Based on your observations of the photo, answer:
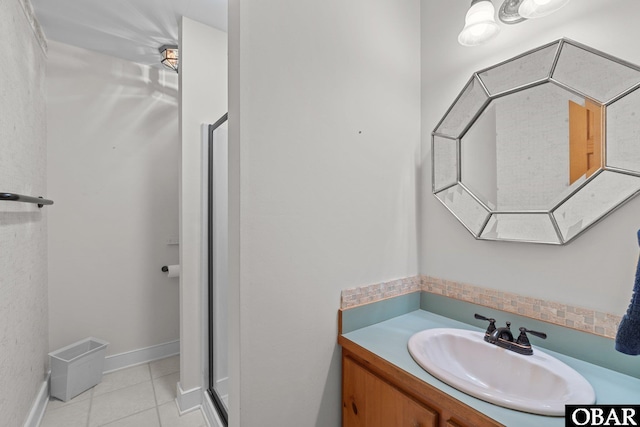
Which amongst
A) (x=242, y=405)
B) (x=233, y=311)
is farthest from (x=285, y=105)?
(x=242, y=405)

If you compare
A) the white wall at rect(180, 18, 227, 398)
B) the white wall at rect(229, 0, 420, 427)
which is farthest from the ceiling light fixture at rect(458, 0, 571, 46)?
the white wall at rect(180, 18, 227, 398)

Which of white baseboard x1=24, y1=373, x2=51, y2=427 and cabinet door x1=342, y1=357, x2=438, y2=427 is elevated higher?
cabinet door x1=342, y1=357, x2=438, y2=427

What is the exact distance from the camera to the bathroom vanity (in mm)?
755

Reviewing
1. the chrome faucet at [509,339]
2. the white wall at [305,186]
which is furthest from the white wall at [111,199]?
the chrome faucet at [509,339]

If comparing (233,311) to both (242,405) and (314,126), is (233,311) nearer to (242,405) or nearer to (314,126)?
(242,405)

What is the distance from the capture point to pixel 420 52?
Result: 148 centimetres

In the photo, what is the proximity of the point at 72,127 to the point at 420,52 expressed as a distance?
243 centimetres

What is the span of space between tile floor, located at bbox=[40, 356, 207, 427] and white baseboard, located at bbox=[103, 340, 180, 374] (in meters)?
0.06

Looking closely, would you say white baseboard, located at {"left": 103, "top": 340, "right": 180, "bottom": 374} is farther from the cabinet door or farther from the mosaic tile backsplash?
the mosaic tile backsplash

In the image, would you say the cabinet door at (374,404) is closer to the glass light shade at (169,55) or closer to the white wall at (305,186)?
the white wall at (305,186)

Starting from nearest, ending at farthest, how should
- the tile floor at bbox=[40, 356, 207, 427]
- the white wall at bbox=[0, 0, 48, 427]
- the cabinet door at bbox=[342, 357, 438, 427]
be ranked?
the cabinet door at bbox=[342, 357, 438, 427]
the white wall at bbox=[0, 0, 48, 427]
the tile floor at bbox=[40, 356, 207, 427]

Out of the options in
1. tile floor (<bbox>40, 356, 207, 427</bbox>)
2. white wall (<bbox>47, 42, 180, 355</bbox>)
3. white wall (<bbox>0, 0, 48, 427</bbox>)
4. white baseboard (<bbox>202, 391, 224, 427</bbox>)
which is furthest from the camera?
white wall (<bbox>47, 42, 180, 355</bbox>)

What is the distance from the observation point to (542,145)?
107cm

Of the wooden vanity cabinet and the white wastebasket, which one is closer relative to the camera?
the wooden vanity cabinet
